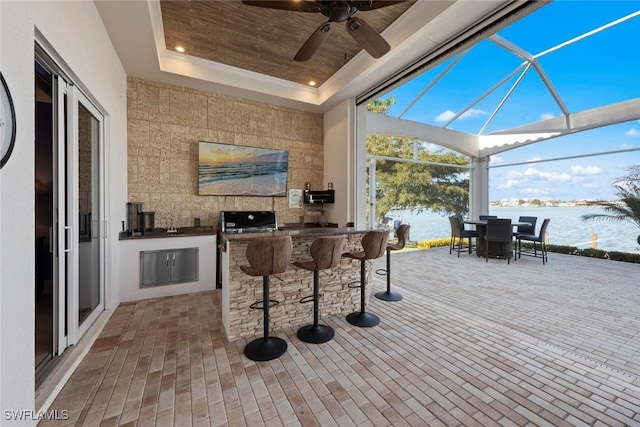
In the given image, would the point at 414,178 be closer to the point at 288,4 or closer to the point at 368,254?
the point at 368,254

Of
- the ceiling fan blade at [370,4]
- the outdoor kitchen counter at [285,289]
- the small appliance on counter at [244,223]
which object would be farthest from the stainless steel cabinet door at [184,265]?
the ceiling fan blade at [370,4]

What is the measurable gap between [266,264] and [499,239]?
600 centimetres

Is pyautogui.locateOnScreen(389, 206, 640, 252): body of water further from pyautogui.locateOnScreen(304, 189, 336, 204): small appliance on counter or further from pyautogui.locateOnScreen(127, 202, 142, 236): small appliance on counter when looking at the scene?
pyautogui.locateOnScreen(127, 202, 142, 236): small appliance on counter

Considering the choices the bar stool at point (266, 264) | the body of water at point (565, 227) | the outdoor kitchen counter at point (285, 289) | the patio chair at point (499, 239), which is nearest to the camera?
the bar stool at point (266, 264)

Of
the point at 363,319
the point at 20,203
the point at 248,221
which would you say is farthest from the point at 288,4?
the point at 248,221

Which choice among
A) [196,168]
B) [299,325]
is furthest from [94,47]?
[299,325]

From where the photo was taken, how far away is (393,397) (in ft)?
5.98

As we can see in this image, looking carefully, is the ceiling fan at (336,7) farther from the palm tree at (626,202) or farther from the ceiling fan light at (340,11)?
the palm tree at (626,202)

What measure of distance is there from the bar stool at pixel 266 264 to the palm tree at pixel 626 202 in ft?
26.8

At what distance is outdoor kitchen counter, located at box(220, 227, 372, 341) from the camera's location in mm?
2633

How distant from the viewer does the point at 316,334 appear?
2.63 meters

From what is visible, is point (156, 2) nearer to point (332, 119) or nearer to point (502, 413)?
point (332, 119)

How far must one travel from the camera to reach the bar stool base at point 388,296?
3.66m

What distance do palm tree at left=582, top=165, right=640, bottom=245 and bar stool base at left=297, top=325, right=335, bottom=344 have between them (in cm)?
772
